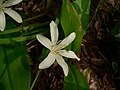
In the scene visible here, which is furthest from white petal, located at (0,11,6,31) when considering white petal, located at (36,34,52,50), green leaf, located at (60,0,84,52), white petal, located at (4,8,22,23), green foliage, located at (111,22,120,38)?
green foliage, located at (111,22,120,38)

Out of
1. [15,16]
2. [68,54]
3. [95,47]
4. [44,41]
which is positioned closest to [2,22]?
[15,16]

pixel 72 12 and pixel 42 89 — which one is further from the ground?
pixel 72 12

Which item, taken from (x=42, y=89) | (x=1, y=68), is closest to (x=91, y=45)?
(x=42, y=89)

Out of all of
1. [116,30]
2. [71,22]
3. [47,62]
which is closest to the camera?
[47,62]

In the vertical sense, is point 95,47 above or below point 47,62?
below

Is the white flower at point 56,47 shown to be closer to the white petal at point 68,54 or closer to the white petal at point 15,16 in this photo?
the white petal at point 68,54

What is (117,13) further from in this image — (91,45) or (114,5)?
(91,45)

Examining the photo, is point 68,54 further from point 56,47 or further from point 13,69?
point 13,69
